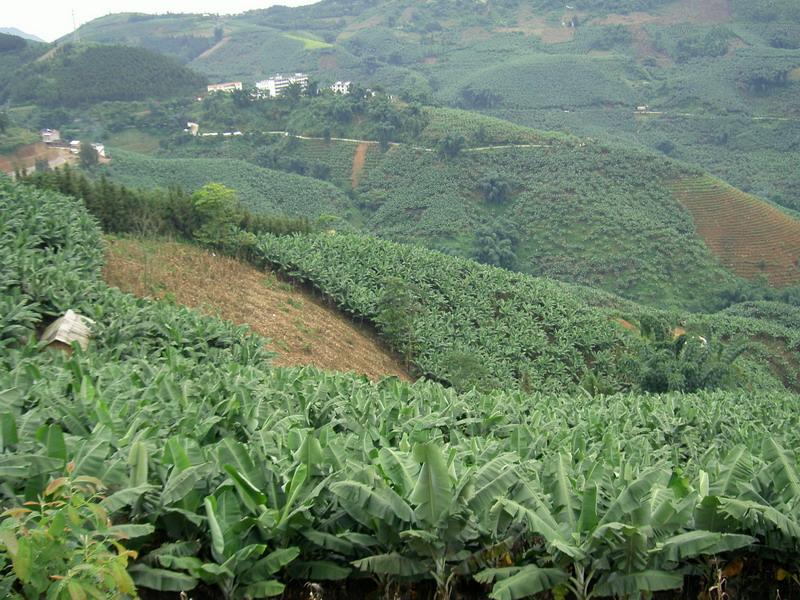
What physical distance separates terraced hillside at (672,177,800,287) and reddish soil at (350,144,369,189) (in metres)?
24.8

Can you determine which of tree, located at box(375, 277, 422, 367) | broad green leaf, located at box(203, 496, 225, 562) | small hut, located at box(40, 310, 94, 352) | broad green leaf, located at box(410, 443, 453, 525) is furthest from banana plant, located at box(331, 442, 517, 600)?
tree, located at box(375, 277, 422, 367)

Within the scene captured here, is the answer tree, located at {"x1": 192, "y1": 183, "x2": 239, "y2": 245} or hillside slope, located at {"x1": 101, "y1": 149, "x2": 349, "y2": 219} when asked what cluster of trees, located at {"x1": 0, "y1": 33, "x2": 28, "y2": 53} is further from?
tree, located at {"x1": 192, "y1": 183, "x2": 239, "y2": 245}

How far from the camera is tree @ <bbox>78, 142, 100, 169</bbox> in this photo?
4824 centimetres

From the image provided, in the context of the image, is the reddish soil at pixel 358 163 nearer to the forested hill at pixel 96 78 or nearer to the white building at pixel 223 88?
the white building at pixel 223 88

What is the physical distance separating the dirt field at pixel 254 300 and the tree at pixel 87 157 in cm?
3170

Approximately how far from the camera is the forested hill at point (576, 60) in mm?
76312

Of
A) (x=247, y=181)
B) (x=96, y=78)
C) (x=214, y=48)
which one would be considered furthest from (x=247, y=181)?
(x=214, y=48)

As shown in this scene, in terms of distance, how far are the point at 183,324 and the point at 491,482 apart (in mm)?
8252

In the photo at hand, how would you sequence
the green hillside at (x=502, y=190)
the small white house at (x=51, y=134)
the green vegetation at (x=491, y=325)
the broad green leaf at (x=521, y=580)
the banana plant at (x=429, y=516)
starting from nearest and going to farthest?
the broad green leaf at (x=521, y=580) < the banana plant at (x=429, y=516) < the green vegetation at (x=491, y=325) < the green hillside at (x=502, y=190) < the small white house at (x=51, y=134)

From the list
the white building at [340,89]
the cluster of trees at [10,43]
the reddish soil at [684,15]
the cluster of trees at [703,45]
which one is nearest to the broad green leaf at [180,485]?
the white building at [340,89]

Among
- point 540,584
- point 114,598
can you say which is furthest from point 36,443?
point 540,584

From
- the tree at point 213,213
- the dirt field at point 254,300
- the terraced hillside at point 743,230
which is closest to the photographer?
the dirt field at point 254,300

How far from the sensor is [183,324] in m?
11.2

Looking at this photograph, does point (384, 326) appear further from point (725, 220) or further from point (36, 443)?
point (725, 220)
